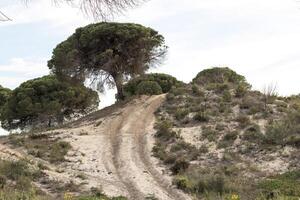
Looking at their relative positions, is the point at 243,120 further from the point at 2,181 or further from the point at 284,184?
the point at 2,181

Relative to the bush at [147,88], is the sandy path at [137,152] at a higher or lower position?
lower

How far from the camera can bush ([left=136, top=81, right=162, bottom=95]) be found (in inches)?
1452

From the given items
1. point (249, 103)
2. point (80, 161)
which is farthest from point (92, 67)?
point (80, 161)

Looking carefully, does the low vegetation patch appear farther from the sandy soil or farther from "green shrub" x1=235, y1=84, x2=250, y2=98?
"green shrub" x1=235, y1=84, x2=250, y2=98

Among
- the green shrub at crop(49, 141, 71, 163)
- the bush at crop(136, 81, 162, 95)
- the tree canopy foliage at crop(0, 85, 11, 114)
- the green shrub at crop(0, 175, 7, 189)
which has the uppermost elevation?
the tree canopy foliage at crop(0, 85, 11, 114)

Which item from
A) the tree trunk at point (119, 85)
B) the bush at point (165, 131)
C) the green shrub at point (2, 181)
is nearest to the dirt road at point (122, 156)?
the bush at point (165, 131)

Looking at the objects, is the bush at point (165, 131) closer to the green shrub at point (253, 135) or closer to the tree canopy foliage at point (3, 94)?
the green shrub at point (253, 135)

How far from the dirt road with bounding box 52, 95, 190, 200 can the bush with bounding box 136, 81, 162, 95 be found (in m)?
4.15

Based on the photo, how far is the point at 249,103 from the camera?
91.9 ft

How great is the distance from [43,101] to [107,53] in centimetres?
858

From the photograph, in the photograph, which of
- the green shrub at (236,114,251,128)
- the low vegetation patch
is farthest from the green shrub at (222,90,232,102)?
the low vegetation patch

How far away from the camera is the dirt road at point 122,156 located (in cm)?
1708

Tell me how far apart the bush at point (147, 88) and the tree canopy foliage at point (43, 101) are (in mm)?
4524

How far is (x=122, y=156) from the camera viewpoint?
21.7m
